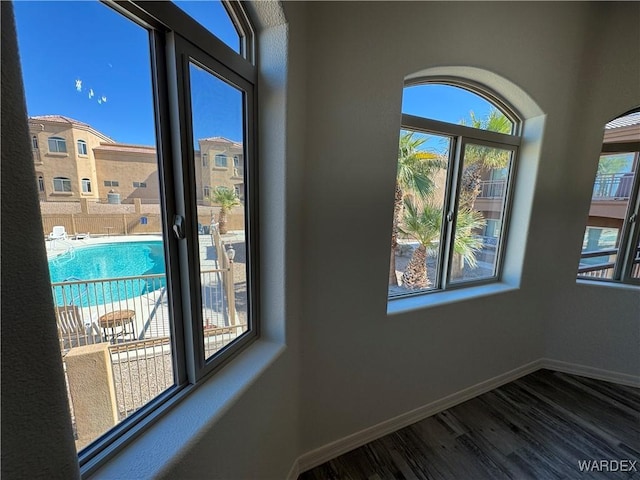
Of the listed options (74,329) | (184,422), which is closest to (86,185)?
(74,329)

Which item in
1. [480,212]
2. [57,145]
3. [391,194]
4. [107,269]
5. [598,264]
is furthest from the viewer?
[598,264]

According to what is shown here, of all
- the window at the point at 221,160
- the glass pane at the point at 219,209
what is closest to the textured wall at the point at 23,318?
the glass pane at the point at 219,209

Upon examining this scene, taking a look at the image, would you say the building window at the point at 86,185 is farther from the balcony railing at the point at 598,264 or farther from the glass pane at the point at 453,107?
the balcony railing at the point at 598,264

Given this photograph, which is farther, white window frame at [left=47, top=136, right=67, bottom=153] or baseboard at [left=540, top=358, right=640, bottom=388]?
baseboard at [left=540, top=358, right=640, bottom=388]

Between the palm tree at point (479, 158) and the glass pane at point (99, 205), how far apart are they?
207cm

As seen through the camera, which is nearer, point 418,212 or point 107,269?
point 107,269

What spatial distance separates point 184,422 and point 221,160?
881mm

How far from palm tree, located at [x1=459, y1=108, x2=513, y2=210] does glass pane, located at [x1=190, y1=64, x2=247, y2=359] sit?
172cm

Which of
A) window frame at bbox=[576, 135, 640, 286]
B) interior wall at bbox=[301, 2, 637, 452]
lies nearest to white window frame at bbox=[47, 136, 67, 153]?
interior wall at bbox=[301, 2, 637, 452]

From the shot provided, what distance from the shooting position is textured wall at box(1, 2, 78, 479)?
33 cm

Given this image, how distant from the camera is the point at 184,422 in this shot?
0.80m

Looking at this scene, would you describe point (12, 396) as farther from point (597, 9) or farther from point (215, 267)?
point (597, 9)

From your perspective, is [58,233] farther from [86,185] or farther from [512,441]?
[512,441]

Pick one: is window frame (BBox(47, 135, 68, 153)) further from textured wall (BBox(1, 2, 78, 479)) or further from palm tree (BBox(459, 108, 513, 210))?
palm tree (BBox(459, 108, 513, 210))
